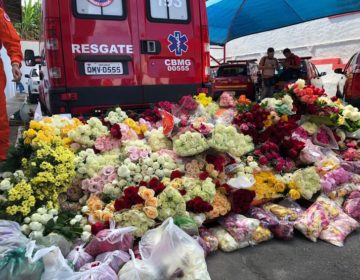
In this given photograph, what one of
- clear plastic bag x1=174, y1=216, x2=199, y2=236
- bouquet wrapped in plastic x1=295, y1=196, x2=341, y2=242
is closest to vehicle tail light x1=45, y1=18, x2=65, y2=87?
clear plastic bag x1=174, y1=216, x2=199, y2=236

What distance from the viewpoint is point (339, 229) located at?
3.31 meters

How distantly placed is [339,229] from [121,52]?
Answer: 11.3ft

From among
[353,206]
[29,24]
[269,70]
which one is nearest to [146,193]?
[353,206]

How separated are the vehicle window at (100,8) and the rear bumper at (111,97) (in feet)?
3.10

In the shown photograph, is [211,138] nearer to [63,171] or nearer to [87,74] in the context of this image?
[63,171]

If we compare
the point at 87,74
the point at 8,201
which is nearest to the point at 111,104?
the point at 87,74

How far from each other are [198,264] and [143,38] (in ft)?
11.9

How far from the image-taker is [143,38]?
17.4ft

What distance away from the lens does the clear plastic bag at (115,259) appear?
2.56 m

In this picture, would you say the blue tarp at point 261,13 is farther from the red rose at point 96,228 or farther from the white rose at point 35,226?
the white rose at point 35,226

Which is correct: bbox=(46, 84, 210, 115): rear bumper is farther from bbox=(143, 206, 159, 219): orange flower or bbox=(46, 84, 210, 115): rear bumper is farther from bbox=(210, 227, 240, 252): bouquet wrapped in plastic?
bbox=(210, 227, 240, 252): bouquet wrapped in plastic

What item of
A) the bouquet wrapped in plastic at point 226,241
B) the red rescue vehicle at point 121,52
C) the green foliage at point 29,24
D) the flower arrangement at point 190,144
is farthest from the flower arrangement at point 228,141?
the green foliage at point 29,24

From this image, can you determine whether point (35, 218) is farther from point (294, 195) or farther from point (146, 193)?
point (294, 195)

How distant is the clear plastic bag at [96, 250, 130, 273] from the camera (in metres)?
2.56
